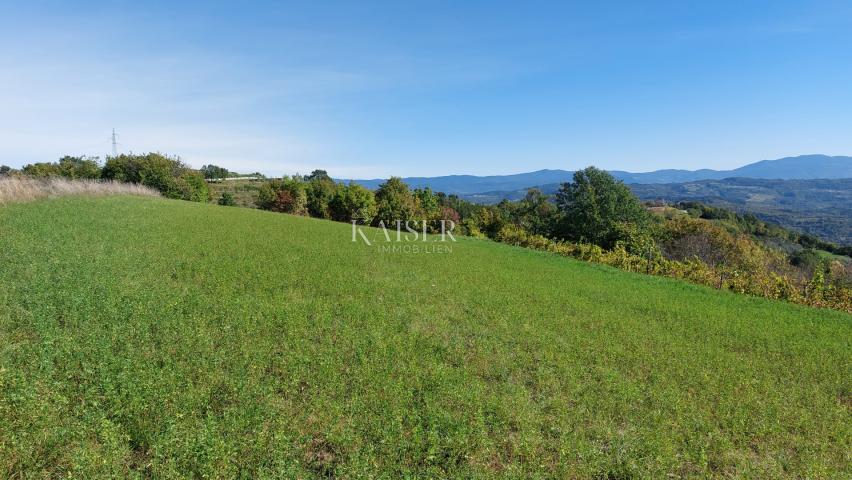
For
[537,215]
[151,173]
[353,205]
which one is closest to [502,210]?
[537,215]

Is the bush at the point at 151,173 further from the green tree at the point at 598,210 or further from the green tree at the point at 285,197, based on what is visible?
the green tree at the point at 598,210

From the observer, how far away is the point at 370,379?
19.7 feet

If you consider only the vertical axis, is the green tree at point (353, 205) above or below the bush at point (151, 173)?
below

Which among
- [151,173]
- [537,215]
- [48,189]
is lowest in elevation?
[537,215]

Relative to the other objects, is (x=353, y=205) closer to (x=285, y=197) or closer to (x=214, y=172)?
(x=285, y=197)

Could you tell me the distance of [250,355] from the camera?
Answer: 6188 mm

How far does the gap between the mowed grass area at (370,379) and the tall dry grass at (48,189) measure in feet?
36.8

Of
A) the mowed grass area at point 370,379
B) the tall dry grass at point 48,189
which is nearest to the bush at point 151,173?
the tall dry grass at point 48,189

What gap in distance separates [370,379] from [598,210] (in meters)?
44.6

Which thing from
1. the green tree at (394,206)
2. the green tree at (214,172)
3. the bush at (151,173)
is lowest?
the green tree at (394,206)

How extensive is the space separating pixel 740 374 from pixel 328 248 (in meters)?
14.9

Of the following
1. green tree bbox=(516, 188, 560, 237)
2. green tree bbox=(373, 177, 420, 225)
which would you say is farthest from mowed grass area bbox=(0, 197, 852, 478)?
green tree bbox=(516, 188, 560, 237)

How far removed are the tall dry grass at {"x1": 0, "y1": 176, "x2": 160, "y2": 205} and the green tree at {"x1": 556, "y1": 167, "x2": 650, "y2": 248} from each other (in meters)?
42.7

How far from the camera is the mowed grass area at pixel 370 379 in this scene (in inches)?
165
